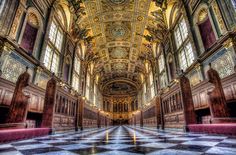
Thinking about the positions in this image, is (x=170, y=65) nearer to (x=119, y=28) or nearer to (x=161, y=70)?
(x=161, y=70)

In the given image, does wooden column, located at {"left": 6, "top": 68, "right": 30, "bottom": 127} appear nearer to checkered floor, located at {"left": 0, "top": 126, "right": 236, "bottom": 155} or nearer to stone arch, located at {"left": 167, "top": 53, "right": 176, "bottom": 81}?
checkered floor, located at {"left": 0, "top": 126, "right": 236, "bottom": 155}

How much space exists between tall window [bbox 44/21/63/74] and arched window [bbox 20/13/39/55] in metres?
1.71

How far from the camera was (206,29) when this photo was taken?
8617 mm

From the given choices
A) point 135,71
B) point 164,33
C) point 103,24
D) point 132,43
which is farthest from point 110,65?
point 164,33

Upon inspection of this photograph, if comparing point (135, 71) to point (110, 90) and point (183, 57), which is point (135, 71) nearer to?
point (110, 90)

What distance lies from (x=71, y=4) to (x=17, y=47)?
8.06m

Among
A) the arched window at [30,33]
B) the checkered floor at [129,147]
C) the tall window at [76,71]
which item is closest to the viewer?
the checkered floor at [129,147]

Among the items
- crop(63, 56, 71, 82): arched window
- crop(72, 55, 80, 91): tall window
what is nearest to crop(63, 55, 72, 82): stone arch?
crop(63, 56, 71, 82): arched window

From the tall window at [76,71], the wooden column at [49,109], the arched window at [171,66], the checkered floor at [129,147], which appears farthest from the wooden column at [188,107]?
the tall window at [76,71]

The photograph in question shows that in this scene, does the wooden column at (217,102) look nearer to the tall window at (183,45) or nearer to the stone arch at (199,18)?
the stone arch at (199,18)

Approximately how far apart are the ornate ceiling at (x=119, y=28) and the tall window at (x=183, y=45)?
11.5 ft

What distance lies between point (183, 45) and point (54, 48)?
11075 mm

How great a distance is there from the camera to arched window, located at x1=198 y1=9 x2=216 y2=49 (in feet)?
26.5

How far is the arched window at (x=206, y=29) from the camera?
8.08 metres
